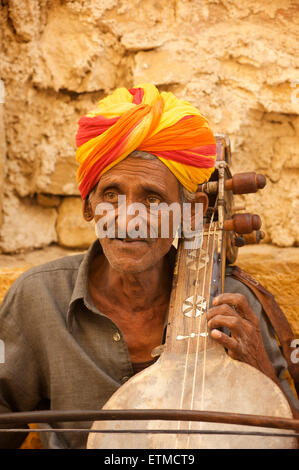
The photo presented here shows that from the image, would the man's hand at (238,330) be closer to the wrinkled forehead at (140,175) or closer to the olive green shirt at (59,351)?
the olive green shirt at (59,351)

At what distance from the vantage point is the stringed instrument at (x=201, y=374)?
142cm

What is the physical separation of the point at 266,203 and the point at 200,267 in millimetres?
926

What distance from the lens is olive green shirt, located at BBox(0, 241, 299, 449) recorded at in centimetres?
183

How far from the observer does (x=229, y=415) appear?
1.18m

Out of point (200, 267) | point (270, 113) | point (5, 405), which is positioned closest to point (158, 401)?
point (200, 267)

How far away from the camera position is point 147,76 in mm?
2582

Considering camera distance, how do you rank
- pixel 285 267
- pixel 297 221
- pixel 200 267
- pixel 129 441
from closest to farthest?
pixel 129 441 → pixel 200 267 → pixel 285 267 → pixel 297 221

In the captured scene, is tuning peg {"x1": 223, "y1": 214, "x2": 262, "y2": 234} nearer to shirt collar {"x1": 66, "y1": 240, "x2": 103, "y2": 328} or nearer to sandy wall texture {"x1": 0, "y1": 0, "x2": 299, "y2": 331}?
shirt collar {"x1": 66, "y1": 240, "x2": 103, "y2": 328}

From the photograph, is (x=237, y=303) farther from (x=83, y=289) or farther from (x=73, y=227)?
(x=73, y=227)

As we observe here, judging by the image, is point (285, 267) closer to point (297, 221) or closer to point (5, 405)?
point (297, 221)

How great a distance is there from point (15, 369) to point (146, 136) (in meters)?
0.86
